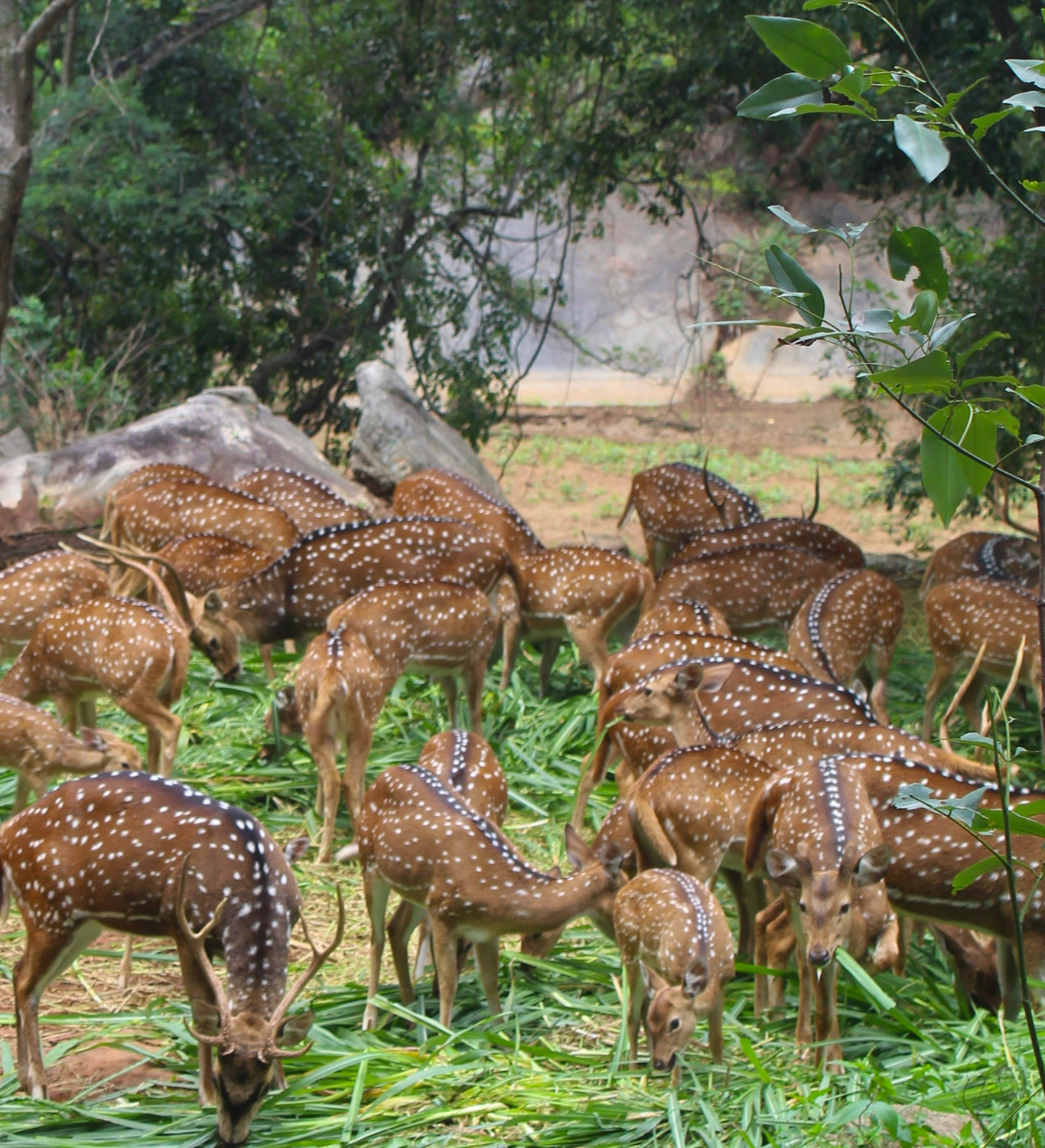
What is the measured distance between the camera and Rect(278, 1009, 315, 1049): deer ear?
378 cm

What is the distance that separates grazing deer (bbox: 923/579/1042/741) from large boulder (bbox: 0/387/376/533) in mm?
4594

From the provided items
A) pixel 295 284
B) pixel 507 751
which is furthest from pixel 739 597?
pixel 295 284

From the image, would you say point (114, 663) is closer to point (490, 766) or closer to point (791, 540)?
point (490, 766)

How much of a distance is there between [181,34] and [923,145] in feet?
39.1

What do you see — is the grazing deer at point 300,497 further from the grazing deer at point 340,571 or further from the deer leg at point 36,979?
the deer leg at point 36,979

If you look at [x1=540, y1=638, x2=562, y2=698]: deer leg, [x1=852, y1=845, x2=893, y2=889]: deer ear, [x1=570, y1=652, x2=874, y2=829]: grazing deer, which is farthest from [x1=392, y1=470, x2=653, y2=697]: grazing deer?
[x1=852, y1=845, x2=893, y2=889]: deer ear

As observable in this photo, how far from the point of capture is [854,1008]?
177 inches

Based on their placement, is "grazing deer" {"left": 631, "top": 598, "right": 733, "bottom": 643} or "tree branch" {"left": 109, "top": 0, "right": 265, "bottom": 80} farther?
"tree branch" {"left": 109, "top": 0, "right": 265, "bottom": 80}

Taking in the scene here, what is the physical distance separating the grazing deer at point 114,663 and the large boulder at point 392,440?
14.9 feet

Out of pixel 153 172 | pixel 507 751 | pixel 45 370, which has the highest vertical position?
pixel 153 172

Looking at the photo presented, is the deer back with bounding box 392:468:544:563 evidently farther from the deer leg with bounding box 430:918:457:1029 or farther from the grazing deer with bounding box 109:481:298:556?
the deer leg with bounding box 430:918:457:1029

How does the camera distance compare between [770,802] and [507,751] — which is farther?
[507,751]

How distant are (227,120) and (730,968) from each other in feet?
36.6

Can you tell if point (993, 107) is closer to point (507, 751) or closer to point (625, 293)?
point (507, 751)
